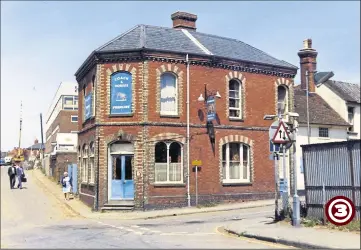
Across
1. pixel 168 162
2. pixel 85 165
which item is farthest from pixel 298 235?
pixel 85 165

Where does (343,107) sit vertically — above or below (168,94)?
above

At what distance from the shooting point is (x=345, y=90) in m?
39.3

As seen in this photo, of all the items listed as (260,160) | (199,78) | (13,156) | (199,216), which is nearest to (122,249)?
(13,156)

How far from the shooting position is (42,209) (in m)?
7.18

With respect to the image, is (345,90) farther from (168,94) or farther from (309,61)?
(168,94)

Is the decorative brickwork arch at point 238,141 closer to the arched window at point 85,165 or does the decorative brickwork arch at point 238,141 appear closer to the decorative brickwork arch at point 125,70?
the decorative brickwork arch at point 125,70

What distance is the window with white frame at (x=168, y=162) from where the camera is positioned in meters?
25.1

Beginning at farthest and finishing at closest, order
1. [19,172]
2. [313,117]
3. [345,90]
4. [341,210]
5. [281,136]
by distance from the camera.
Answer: [345,90]
[313,117]
[281,136]
[341,210]
[19,172]

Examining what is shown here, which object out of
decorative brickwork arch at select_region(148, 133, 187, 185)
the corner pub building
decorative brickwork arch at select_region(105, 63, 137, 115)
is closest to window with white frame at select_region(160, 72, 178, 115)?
the corner pub building

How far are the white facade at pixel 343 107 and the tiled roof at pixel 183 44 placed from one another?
948 cm

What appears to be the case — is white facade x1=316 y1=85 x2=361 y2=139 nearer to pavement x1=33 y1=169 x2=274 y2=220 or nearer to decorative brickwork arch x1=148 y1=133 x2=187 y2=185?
pavement x1=33 y1=169 x2=274 y2=220

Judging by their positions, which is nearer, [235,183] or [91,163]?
[235,183]

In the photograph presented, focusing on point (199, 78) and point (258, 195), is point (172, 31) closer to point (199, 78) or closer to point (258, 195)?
point (199, 78)

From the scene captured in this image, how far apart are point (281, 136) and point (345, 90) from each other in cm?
2612
